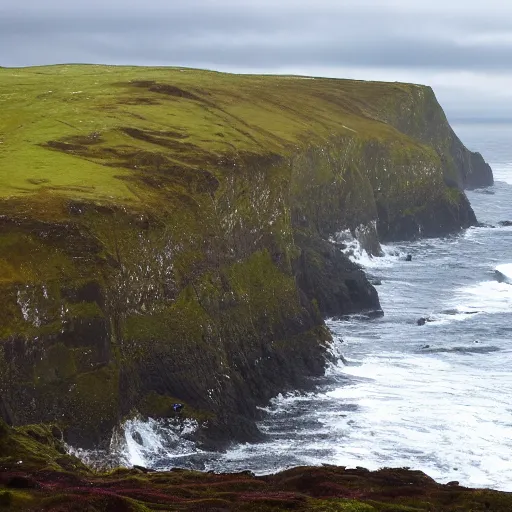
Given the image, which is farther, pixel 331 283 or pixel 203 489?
pixel 331 283

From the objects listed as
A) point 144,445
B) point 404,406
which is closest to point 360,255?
point 404,406

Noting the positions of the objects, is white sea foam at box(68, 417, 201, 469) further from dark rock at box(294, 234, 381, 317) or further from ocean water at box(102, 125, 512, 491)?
dark rock at box(294, 234, 381, 317)

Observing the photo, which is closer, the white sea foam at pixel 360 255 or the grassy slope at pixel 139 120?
the grassy slope at pixel 139 120

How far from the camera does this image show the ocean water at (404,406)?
199ft

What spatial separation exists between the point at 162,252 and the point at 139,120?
1103 inches

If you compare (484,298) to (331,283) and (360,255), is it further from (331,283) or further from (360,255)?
(360,255)

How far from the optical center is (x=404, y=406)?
232 ft

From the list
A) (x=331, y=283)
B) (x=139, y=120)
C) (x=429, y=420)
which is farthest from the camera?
(x=331, y=283)

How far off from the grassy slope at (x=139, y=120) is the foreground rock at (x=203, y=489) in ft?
75.1

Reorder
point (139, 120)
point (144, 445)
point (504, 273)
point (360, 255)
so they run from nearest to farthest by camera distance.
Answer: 1. point (144, 445)
2. point (139, 120)
3. point (504, 273)
4. point (360, 255)

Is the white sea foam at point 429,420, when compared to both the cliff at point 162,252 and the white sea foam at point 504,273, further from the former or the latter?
the white sea foam at point 504,273

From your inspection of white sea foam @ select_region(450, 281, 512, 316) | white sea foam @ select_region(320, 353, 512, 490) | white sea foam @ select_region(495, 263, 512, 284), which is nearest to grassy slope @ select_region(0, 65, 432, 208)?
white sea foam @ select_region(320, 353, 512, 490)

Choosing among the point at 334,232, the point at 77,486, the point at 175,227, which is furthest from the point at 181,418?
the point at 334,232

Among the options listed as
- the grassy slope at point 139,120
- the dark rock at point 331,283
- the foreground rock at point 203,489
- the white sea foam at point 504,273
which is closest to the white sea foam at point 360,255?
the grassy slope at point 139,120
